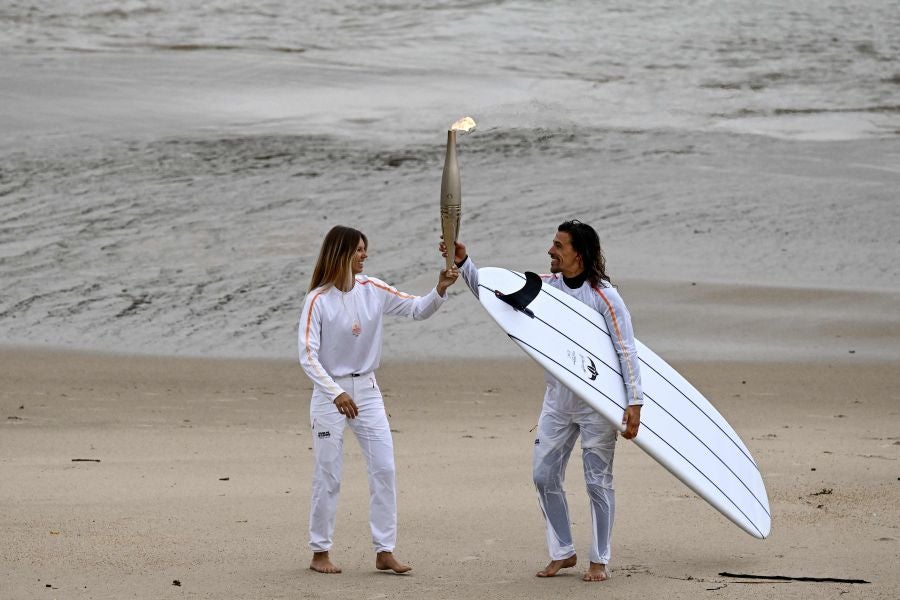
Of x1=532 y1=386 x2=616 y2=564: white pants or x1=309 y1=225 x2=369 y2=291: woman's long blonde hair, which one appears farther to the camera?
x1=309 y1=225 x2=369 y2=291: woman's long blonde hair

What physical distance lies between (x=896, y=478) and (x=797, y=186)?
10.8 m

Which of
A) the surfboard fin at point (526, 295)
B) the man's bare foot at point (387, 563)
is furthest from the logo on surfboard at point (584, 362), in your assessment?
the man's bare foot at point (387, 563)

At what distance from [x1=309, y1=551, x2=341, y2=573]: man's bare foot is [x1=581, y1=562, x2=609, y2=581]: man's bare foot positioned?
1027 mm

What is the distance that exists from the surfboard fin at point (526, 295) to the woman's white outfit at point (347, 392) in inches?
14.2

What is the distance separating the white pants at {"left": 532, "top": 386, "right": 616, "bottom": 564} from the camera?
5.16 meters

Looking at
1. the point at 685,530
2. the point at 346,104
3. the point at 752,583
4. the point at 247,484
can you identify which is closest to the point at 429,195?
the point at 346,104

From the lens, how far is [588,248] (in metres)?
5.21

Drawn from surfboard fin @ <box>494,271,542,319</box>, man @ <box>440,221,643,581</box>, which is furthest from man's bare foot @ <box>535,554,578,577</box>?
surfboard fin @ <box>494,271,542,319</box>

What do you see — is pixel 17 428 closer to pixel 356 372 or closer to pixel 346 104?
pixel 356 372

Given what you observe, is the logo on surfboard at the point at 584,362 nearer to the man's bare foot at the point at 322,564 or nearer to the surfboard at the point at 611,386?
the surfboard at the point at 611,386

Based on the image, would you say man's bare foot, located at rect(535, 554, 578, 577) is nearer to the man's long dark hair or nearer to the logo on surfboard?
the logo on surfboard

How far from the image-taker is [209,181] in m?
18.1

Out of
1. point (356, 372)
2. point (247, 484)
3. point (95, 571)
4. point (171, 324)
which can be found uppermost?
point (356, 372)

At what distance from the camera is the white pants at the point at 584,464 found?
5160mm
